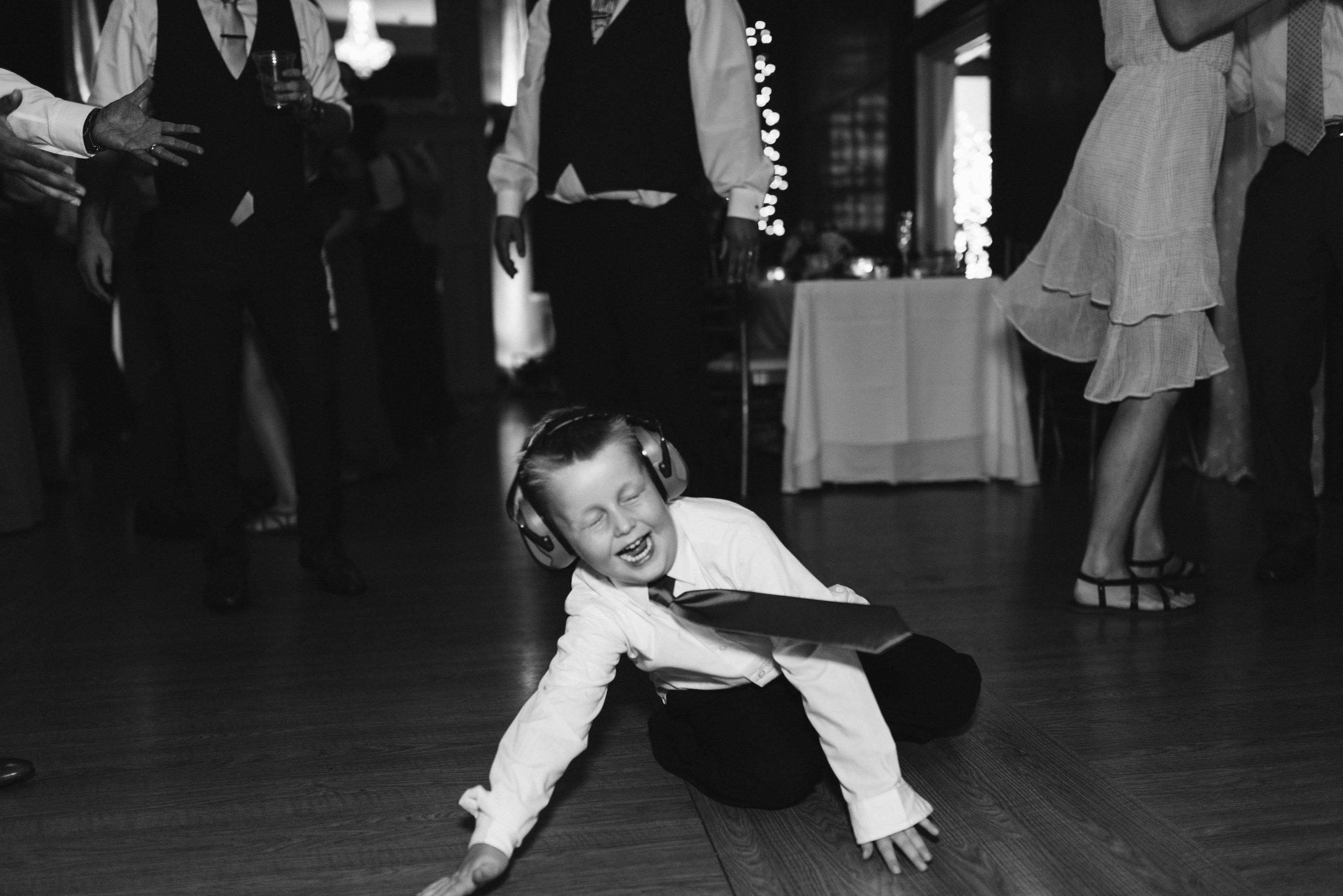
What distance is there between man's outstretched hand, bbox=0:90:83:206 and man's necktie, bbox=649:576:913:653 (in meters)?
0.92

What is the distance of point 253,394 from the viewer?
3.31 m

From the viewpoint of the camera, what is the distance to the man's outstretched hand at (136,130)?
1.42 metres

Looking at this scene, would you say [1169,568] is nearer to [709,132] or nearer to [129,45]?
[709,132]

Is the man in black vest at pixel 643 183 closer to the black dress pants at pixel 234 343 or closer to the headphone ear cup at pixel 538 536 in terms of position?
the black dress pants at pixel 234 343

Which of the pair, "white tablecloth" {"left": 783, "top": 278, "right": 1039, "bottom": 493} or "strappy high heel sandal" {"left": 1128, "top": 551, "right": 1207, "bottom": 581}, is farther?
"white tablecloth" {"left": 783, "top": 278, "right": 1039, "bottom": 493}

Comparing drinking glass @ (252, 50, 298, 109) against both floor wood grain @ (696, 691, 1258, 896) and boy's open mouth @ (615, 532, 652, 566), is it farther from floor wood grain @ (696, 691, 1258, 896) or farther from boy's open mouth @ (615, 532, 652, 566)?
floor wood grain @ (696, 691, 1258, 896)

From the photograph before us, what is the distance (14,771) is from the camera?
1560 mm

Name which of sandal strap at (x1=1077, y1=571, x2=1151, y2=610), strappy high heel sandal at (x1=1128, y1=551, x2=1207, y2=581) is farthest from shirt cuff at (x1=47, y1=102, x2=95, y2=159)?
strappy high heel sandal at (x1=1128, y1=551, x2=1207, y2=581)

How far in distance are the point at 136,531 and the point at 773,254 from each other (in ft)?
17.4

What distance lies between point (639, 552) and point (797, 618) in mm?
190

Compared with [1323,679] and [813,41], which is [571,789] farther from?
[813,41]

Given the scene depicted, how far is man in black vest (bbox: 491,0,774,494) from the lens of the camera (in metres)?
2.39

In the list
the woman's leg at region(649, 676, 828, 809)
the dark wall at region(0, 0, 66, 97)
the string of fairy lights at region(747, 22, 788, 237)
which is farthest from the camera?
the string of fairy lights at region(747, 22, 788, 237)

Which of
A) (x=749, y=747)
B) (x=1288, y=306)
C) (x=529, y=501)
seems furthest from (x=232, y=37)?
(x=1288, y=306)
